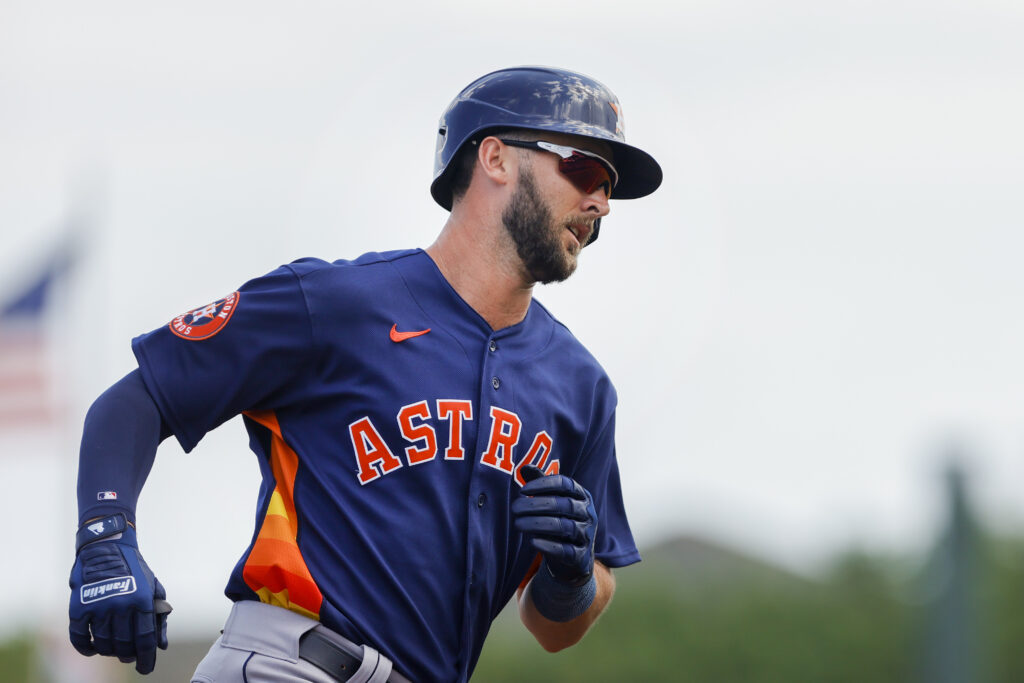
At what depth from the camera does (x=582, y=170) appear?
448 cm

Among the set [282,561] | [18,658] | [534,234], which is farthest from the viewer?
[18,658]

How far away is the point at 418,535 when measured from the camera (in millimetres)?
4059

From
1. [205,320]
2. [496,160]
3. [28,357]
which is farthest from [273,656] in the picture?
[28,357]

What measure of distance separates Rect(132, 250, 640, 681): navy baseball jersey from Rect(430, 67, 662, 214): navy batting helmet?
610mm

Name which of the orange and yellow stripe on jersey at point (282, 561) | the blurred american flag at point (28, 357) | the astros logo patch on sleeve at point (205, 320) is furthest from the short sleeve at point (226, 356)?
the blurred american flag at point (28, 357)

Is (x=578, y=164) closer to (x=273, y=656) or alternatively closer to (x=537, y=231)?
(x=537, y=231)

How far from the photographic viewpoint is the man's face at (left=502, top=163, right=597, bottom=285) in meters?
4.43

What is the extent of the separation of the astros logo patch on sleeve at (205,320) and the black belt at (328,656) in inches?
37.7

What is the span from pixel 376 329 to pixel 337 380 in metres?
0.20

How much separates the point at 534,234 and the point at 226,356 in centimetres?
111

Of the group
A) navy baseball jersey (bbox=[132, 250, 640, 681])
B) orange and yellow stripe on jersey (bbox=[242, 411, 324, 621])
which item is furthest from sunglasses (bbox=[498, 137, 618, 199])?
orange and yellow stripe on jersey (bbox=[242, 411, 324, 621])

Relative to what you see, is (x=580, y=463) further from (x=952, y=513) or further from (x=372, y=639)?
(x=952, y=513)

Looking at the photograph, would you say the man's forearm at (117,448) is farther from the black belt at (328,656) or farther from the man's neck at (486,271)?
the man's neck at (486,271)

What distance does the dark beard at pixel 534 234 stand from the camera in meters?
4.43
